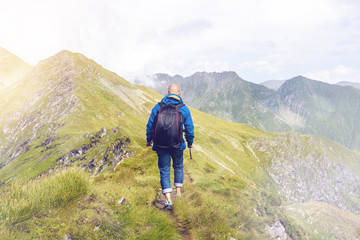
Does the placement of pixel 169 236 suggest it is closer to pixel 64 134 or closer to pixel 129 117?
pixel 64 134

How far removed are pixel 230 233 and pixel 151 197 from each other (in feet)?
9.70

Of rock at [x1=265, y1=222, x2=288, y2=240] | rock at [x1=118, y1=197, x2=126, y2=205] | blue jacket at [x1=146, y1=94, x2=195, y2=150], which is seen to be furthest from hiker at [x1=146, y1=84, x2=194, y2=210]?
rock at [x1=265, y1=222, x2=288, y2=240]

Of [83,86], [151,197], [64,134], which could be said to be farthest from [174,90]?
[83,86]

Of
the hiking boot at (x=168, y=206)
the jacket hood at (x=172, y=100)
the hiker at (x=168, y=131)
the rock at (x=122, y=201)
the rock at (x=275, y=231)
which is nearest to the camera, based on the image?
the rock at (x=122, y=201)

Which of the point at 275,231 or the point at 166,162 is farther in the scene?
the point at 275,231

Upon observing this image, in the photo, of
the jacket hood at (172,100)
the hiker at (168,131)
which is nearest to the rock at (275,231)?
the hiker at (168,131)

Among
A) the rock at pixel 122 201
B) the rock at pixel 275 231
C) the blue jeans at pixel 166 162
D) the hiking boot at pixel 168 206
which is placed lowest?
the rock at pixel 275 231

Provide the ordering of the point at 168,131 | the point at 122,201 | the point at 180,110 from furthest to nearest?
1. the point at 180,110
2. the point at 168,131
3. the point at 122,201

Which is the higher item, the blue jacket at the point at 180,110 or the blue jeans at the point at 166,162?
the blue jacket at the point at 180,110

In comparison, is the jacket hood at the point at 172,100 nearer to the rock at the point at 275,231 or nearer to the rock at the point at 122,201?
the rock at the point at 122,201

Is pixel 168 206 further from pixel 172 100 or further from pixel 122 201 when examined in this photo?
pixel 172 100

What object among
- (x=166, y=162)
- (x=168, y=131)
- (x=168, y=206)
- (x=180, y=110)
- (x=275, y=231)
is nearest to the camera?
(x=168, y=206)

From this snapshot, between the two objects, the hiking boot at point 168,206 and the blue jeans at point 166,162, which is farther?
the blue jeans at point 166,162

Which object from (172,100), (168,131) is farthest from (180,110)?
(168,131)
